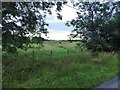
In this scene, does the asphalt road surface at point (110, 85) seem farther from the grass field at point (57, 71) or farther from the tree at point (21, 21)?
the tree at point (21, 21)

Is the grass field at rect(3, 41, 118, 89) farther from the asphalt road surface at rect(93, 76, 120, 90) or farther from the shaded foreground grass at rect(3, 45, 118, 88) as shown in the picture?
the asphalt road surface at rect(93, 76, 120, 90)

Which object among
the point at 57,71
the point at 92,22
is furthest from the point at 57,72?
the point at 92,22

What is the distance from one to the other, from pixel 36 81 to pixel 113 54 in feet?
40.4

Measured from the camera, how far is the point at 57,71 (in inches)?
798

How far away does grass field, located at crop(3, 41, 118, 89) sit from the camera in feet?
54.3

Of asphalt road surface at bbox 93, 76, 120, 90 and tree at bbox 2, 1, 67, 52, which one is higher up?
tree at bbox 2, 1, 67, 52

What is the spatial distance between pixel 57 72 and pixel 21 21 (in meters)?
4.87

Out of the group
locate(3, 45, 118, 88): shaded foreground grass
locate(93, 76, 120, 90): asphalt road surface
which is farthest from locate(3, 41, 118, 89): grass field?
locate(93, 76, 120, 90): asphalt road surface

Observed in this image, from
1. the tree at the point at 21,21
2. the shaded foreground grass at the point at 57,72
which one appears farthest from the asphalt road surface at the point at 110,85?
the tree at the point at 21,21

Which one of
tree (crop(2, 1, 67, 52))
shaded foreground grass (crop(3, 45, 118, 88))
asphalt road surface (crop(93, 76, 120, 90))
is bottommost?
asphalt road surface (crop(93, 76, 120, 90))

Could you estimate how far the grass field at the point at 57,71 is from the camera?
1655cm

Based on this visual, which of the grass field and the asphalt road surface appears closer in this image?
the asphalt road surface

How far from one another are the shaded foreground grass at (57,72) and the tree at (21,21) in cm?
170

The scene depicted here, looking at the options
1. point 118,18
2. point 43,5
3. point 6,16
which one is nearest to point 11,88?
point 6,16
